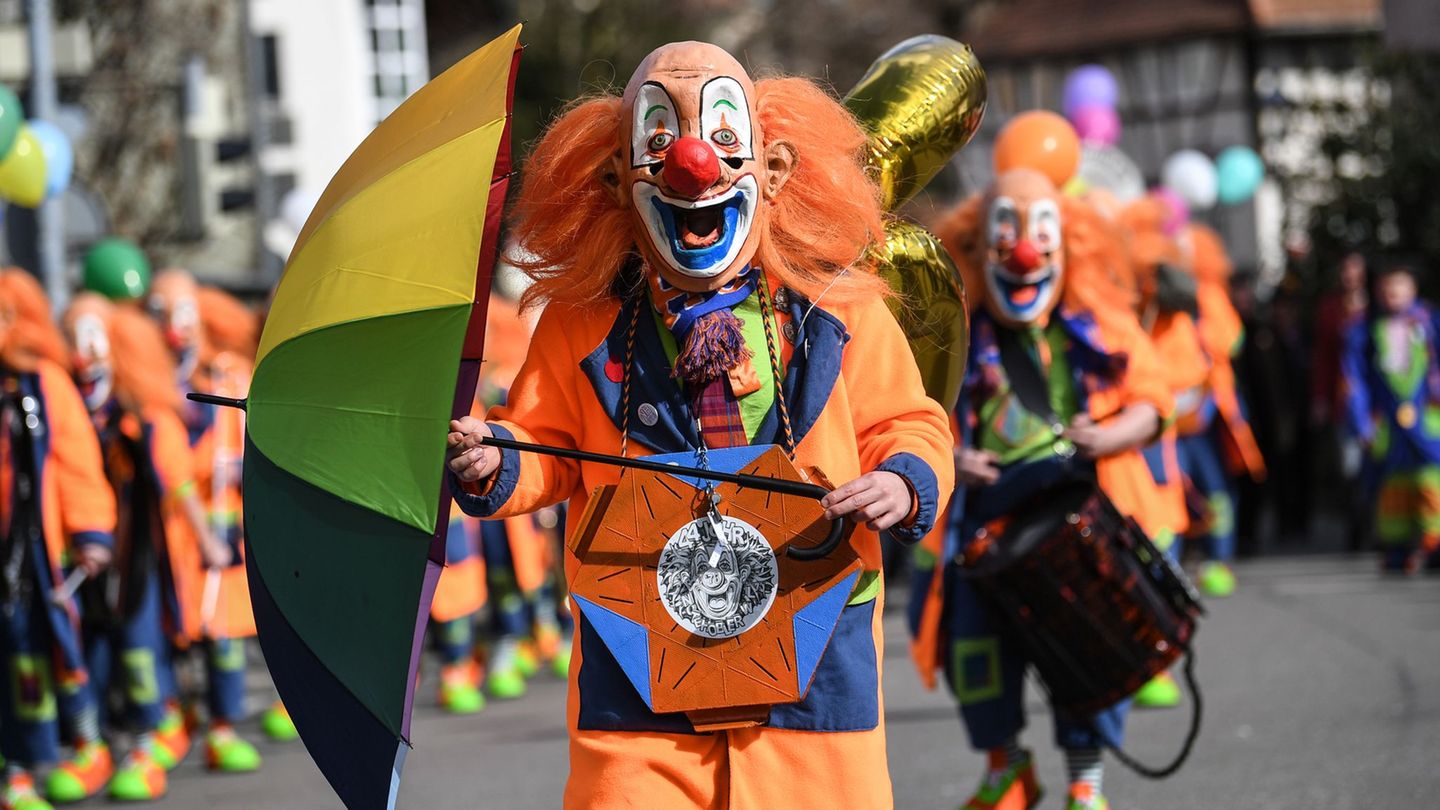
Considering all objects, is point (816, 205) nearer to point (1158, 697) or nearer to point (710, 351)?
point (710, 351)

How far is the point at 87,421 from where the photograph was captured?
7004 mm

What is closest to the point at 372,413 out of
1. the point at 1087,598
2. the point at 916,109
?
the point at 916,109

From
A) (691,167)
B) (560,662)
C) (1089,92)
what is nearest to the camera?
(691,167)

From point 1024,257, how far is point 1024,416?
46 centimetres

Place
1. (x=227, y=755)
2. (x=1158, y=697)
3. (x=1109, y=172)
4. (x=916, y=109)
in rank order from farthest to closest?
(x=1109, y=172) → (x=1158, y=697) → (x=227, y=755) → (x=916, y=109)

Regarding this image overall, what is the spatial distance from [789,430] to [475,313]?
685mm

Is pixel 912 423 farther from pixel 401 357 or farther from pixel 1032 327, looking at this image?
pixel 1032 327

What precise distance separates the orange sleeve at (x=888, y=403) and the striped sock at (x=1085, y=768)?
2.14 metres

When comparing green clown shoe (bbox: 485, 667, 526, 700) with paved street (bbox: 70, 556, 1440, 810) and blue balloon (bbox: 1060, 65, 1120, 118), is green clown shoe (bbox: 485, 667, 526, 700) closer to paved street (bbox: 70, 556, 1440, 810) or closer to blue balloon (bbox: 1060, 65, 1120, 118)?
paved street (bbox: 70, 556, 1440, 810)

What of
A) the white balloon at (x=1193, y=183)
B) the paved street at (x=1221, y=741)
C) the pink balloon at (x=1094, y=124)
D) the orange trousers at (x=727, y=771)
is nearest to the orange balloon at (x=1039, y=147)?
the paved street at (x=1221, y=741)

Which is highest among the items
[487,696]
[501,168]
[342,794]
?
[501,168]

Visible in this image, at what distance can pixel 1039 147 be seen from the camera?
6.48 m

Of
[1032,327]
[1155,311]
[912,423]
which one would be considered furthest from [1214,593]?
[912,423]

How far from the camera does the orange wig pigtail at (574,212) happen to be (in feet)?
12.6
